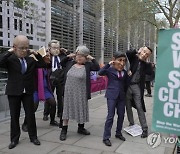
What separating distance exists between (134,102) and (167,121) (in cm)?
287

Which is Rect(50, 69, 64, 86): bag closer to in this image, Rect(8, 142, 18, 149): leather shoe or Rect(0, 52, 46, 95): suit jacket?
Rect(0, 52, 46, 95): suit jacket

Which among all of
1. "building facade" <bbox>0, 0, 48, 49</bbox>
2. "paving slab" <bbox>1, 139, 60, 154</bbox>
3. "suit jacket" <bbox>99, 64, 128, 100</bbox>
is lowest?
"paving slab" <bbox>1, 139, 60, 154</bbox>

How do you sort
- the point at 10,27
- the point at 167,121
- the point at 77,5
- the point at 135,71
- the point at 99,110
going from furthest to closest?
the point at 77,5 → the point at 10,27 → the point at 99,110 → the point at 135,71 → the point at 167,121

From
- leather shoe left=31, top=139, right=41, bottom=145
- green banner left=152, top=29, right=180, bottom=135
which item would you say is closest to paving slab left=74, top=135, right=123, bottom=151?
leather shoe left=31, top=139, right=41, bottom=145

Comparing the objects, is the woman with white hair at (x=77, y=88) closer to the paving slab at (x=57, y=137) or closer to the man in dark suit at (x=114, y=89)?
the paving slab at (x=57, y=137)

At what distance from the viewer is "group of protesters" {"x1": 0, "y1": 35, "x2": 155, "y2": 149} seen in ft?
15.7

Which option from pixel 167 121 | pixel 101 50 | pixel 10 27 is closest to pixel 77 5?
pixel 101 50

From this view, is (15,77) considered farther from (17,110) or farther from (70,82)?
(70,82)

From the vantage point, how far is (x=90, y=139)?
5.51 m

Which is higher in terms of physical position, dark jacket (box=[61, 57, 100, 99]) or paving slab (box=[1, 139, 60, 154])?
dark jacket (box=[61, 57, 100, 99])

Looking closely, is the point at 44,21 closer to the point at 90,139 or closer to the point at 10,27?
the point at 10,27

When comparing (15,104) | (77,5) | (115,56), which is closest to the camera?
(15,104)

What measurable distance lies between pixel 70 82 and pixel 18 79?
947 mm

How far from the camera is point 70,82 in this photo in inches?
209
